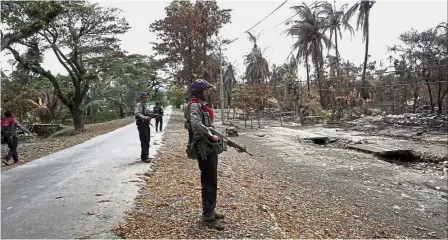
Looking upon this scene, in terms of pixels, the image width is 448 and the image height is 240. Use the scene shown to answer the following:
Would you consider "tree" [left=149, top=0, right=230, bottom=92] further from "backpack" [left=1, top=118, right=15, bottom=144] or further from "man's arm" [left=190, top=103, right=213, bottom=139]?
"man's arm" [left=190, top=103, right=213, bottom=139]

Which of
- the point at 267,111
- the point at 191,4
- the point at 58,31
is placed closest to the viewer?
the point at 58,31

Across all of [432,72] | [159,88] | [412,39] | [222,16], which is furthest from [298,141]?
[159,88]

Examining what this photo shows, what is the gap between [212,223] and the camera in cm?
474

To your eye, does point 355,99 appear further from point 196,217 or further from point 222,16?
point 196,217

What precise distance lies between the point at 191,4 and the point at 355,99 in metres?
14.9

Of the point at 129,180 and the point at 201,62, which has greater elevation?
the point at 201,62

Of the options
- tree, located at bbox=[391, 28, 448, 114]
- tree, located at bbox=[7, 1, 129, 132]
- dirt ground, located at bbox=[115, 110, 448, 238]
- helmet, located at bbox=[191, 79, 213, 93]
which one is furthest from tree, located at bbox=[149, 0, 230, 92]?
helmet, located at bbox=[191, 79, 213, 93]

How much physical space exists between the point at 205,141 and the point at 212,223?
1118mm

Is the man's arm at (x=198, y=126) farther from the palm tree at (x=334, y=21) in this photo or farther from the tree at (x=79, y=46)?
the palm tree at (x=334, y=21)

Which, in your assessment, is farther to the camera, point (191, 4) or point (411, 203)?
point (191, 4)

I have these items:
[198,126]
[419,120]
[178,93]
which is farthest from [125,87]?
[198,126]

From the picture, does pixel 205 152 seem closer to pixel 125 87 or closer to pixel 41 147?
pixel 41 147

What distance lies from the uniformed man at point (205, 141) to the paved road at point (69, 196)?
123 cm

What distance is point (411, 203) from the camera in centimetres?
755
